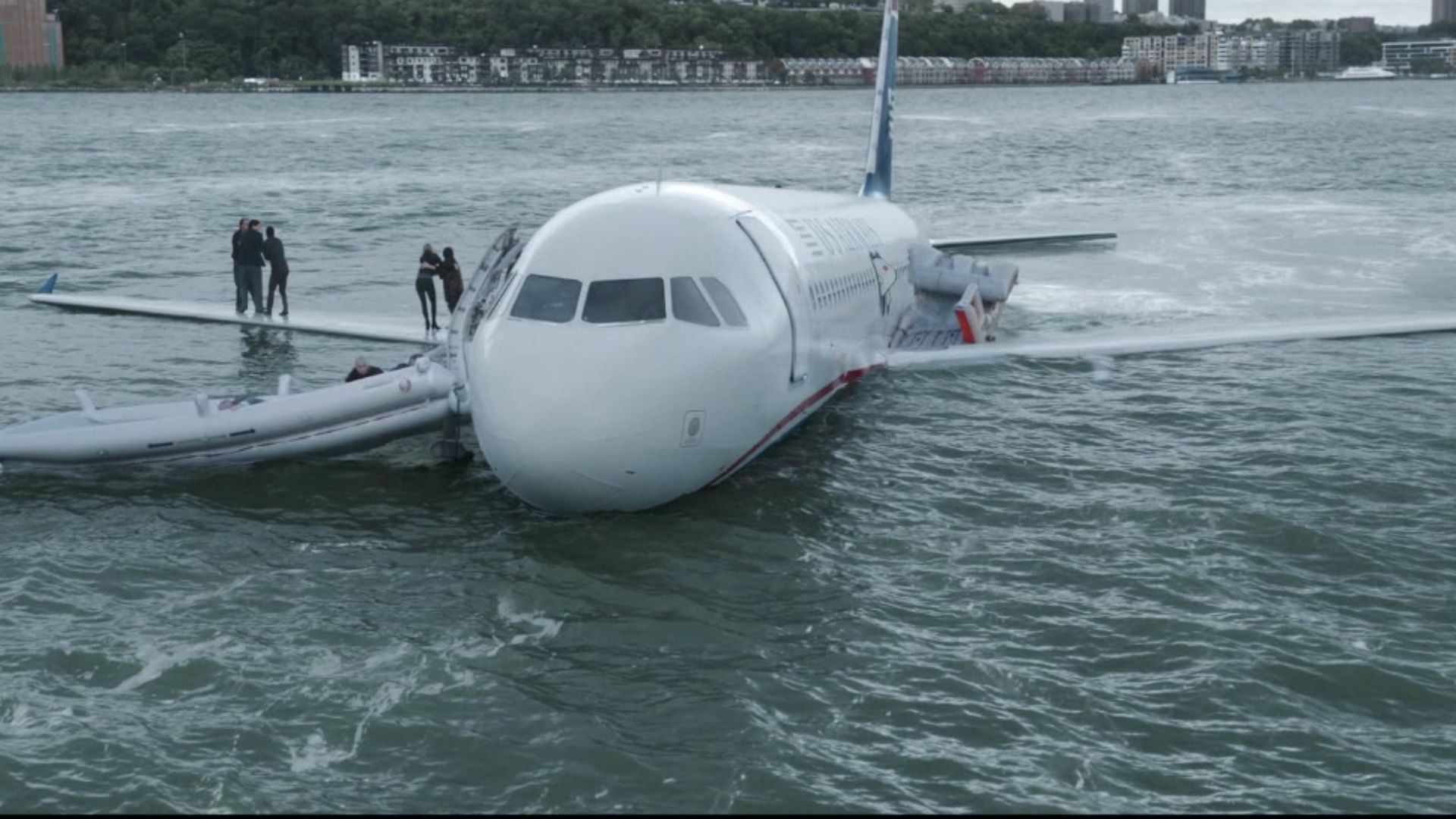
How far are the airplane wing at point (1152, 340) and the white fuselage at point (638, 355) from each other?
6.75 metres

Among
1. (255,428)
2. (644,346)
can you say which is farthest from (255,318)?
(644,346)

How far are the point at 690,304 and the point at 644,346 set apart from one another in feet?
3.86

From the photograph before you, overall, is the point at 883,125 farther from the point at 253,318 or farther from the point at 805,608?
the point at 805,608

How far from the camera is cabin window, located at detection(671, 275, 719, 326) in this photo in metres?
17.1

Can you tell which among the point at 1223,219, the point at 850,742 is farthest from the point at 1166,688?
the point at 1223,219

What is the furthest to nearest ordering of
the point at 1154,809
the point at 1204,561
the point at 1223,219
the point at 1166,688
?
the point at 1223,219, the point at 1204,561, the point at 1166,688, the point at 1154,809

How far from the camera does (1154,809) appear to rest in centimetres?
1167

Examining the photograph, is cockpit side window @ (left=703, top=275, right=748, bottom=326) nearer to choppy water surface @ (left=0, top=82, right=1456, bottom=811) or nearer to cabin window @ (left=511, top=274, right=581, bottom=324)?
cabin window @ (left=511, top=274, right=581, bottom=324)

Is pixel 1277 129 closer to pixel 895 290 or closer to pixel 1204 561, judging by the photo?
pixel 895 290

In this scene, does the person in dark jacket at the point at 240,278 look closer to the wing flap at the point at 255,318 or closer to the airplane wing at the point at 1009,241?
the wing flap at the point at 255,318

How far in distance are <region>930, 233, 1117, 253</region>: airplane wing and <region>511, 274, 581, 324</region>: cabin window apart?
24.1m

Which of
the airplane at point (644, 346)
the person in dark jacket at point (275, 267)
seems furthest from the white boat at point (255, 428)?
the person in dark jacket at point (275, 267)

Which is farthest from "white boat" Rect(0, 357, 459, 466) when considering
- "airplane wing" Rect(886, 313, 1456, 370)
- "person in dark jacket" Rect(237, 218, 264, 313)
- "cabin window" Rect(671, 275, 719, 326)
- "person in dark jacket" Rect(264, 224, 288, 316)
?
"person in dark jacket" Rect(264, 224, 288, 316)

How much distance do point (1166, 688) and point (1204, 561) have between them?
3920 millimetres
